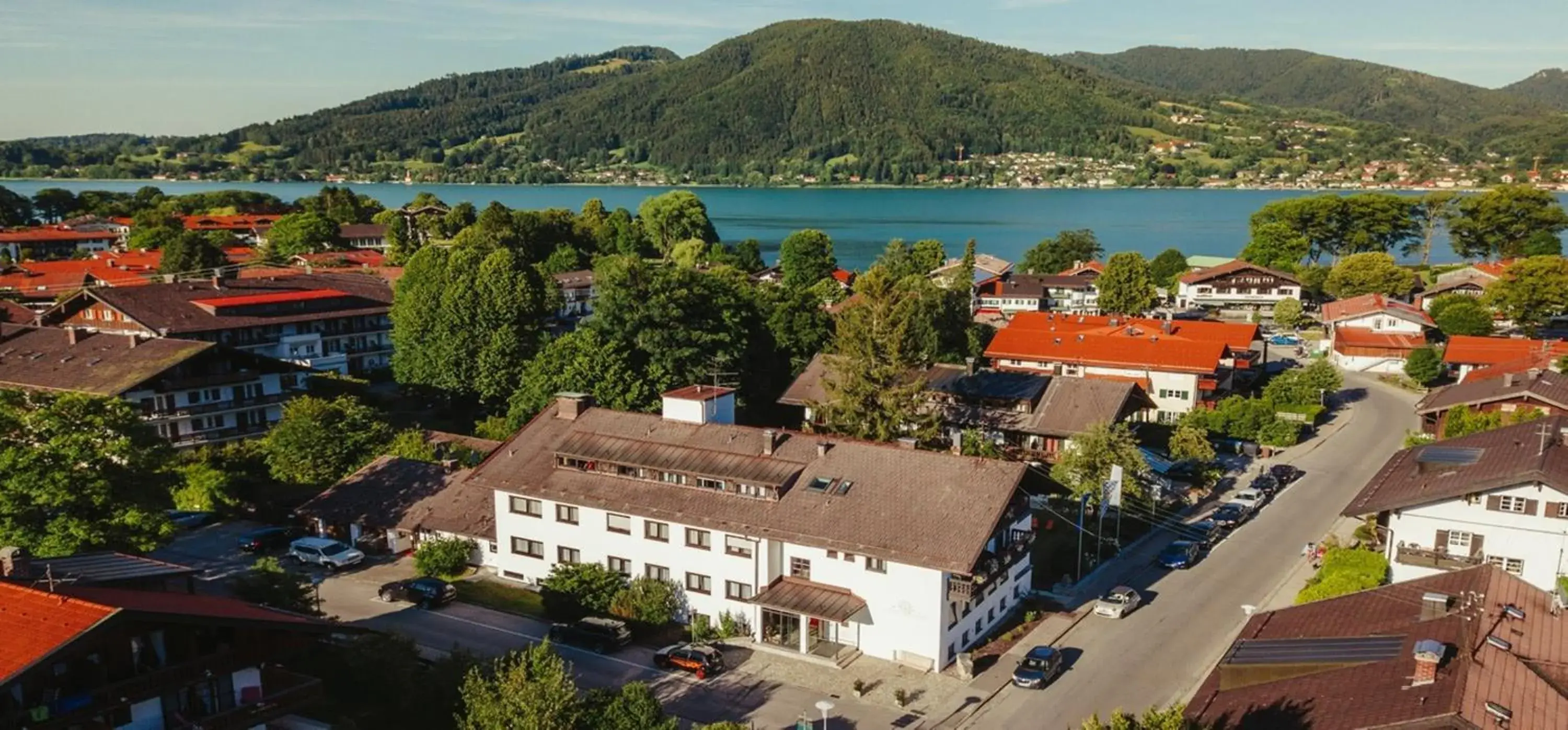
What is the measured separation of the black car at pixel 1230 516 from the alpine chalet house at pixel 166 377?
50234mm

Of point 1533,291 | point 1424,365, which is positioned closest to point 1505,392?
point 1424,365

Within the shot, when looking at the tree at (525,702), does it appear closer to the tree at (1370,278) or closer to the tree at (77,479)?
the tree at (77,479)

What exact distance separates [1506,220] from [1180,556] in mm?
105657

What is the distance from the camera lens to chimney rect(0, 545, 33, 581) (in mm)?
21094

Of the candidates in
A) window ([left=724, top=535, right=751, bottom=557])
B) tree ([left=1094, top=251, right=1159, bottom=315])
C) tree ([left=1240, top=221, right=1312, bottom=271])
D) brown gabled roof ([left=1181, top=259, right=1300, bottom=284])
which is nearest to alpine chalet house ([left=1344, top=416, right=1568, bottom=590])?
window ([left=724, top=535, right=751, bottom=557])

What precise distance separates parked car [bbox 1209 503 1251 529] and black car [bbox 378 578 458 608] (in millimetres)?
34070

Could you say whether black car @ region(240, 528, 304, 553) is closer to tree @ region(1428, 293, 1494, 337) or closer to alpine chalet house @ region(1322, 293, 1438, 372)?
alpine chalet house @ region(1322, 293, 1438, 372)

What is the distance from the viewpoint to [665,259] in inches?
5015

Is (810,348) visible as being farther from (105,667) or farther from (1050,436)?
(105,667)

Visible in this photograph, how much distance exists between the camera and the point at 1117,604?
36.8 meters

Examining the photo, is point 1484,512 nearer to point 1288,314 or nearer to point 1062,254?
point 1288,314

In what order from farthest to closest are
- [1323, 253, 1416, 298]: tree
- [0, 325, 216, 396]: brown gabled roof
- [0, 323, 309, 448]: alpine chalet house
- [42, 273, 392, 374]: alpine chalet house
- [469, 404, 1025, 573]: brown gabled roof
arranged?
[1323, 253, 1416, 298]: tree, [42, 273, 392, 374]: alpine chalet house, [0, 323, 309, 448]: alpine chalet house, [0, 325, 216, 396]: brown gabled roof, [469, 404, 1025, 573]: brown gabled roof

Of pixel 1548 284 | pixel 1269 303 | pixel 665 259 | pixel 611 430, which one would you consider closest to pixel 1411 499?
pixel 611 430

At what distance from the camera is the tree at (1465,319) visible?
8431 cm
